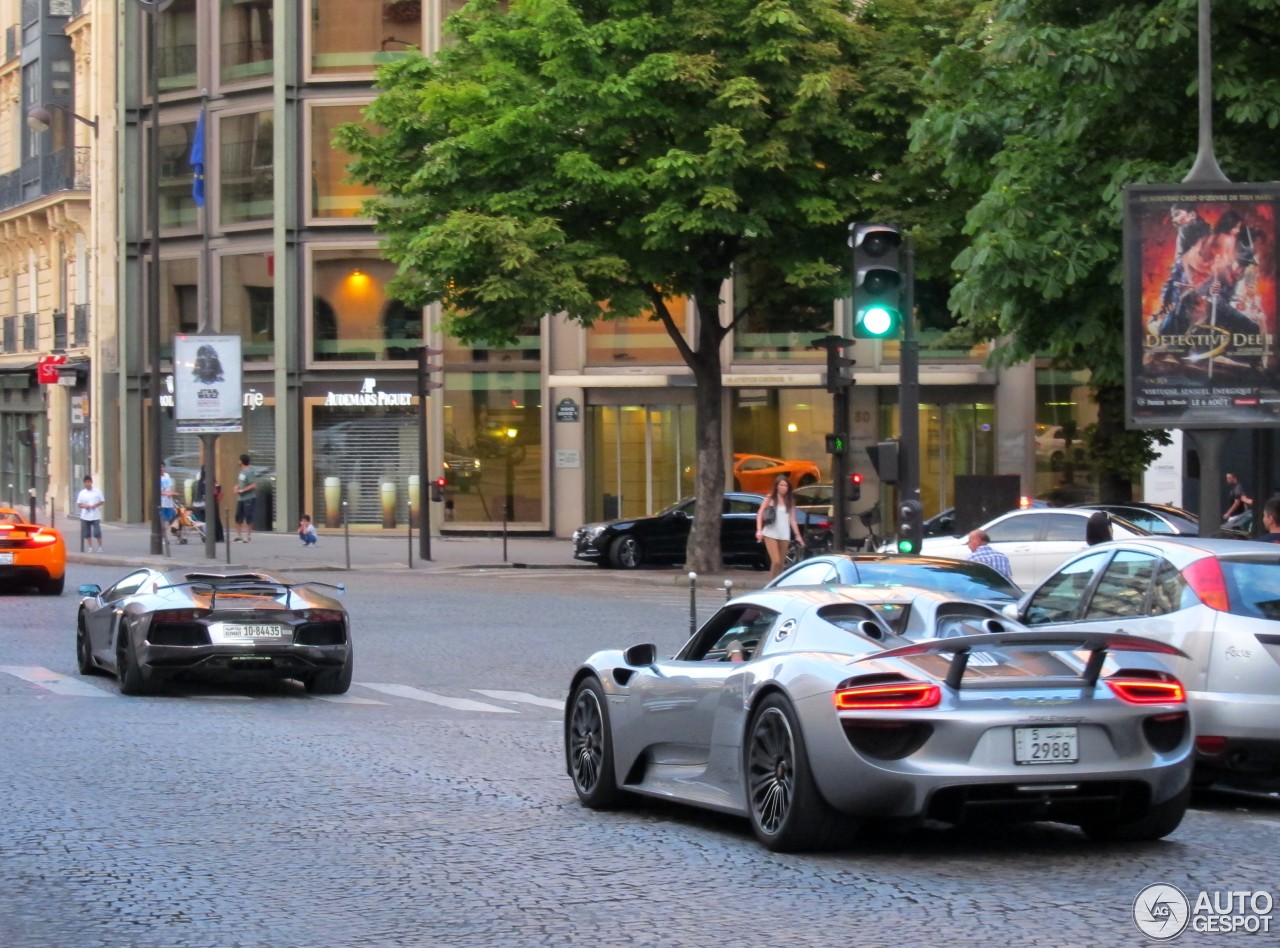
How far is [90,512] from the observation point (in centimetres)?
4059

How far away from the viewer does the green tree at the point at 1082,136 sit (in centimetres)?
1966

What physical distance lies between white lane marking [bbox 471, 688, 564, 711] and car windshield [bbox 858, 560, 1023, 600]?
3360 millimetres

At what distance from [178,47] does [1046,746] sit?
45.2 m

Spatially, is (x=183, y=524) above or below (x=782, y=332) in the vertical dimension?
below

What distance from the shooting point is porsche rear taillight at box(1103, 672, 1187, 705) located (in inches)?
327

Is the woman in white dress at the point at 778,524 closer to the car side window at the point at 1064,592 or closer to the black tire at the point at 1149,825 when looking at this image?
the car side window at the point at 1064,592

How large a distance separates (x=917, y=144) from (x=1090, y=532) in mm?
5764

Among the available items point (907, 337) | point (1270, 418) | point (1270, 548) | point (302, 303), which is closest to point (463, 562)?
point (302, 303)

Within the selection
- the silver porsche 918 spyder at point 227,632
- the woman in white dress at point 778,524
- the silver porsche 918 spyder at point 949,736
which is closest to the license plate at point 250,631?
the silver porsche 918 spyder at point 227,632

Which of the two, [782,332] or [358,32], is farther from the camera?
[358,32]

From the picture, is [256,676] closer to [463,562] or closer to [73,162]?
[463,562]

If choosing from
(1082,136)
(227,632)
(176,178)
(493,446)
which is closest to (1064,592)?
(227,632)

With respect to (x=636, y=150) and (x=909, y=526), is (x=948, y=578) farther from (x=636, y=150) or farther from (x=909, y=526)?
(x=636, y=150)

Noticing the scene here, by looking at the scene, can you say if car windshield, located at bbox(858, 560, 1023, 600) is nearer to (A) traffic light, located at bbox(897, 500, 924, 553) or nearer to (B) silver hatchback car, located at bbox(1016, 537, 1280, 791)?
(B) silver hatchback car, located at bbox(1016, 537, 1280, 791)
